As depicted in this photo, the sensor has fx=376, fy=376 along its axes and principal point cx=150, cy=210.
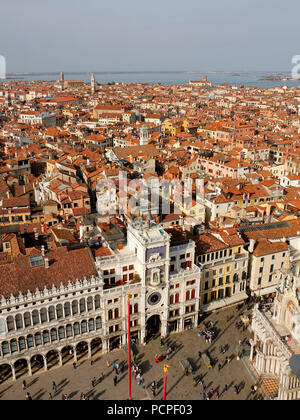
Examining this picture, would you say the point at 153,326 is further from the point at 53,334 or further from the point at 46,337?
the point at 46,337

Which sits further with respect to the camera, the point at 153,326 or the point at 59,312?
the point at 153,326

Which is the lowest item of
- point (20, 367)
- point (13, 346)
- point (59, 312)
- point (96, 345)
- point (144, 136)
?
point (20, 367)

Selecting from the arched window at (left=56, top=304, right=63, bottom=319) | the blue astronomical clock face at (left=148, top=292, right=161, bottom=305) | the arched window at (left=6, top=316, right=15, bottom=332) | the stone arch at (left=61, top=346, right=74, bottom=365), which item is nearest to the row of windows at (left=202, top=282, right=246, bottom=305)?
the blue astronomical clock face at (left=148, top=292, right=161, bottom=305)

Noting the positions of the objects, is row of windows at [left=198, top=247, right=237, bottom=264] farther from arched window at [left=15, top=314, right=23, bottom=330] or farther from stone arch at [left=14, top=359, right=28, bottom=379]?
stone arch at [left=14, top=359, right=28, bottom=379]

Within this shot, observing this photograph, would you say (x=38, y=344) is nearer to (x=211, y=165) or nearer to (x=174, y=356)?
(x=174, y=356)

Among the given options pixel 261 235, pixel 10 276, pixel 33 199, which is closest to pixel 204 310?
pixel 261 235

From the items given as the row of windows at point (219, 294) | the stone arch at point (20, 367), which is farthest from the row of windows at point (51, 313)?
the row of windows at point (219, 294)

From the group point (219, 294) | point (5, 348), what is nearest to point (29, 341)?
point (5, 348)
